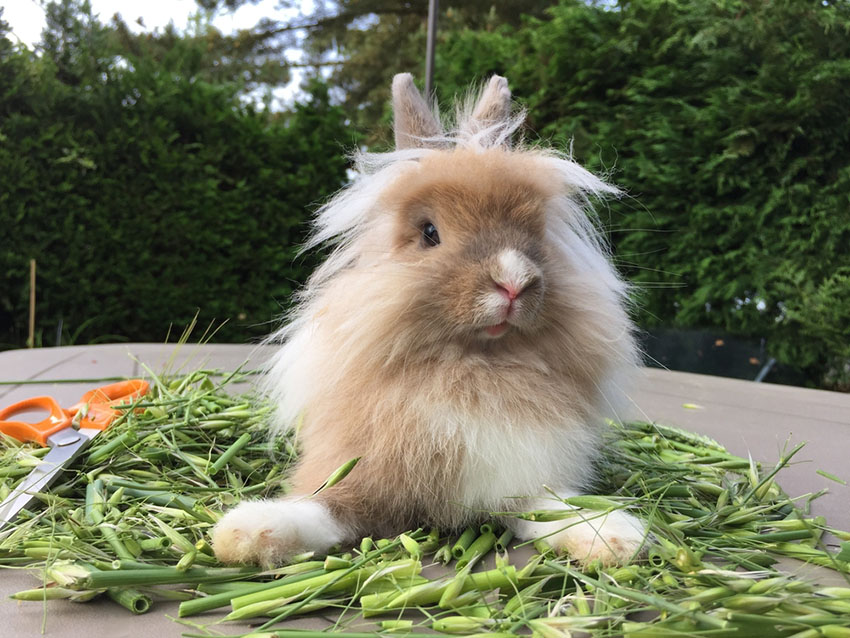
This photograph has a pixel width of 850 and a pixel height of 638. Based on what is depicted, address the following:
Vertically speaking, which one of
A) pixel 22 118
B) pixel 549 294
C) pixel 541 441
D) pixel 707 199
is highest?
pixel 22 118

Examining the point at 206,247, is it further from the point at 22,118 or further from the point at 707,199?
the point at 707,199

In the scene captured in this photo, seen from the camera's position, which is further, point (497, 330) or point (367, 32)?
point (367, 32)

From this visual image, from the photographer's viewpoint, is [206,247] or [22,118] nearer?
[22,118]

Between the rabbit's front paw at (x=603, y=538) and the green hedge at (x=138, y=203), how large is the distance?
350cm

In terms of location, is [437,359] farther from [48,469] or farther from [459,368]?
[48,469]

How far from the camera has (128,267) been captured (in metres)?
4.84

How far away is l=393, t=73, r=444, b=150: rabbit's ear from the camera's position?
5.10 ft

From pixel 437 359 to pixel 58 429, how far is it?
101 centimetres

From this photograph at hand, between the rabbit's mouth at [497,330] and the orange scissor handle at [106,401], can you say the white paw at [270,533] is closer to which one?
the rabbit's mouth at [497,330]

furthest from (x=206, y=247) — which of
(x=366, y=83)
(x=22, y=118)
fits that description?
(x=366, y=83)

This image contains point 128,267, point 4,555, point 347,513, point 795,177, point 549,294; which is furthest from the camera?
point 128,267

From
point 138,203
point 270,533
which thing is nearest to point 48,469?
point 270,533

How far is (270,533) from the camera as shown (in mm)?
1040

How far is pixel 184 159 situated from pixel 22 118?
1.10 metres
